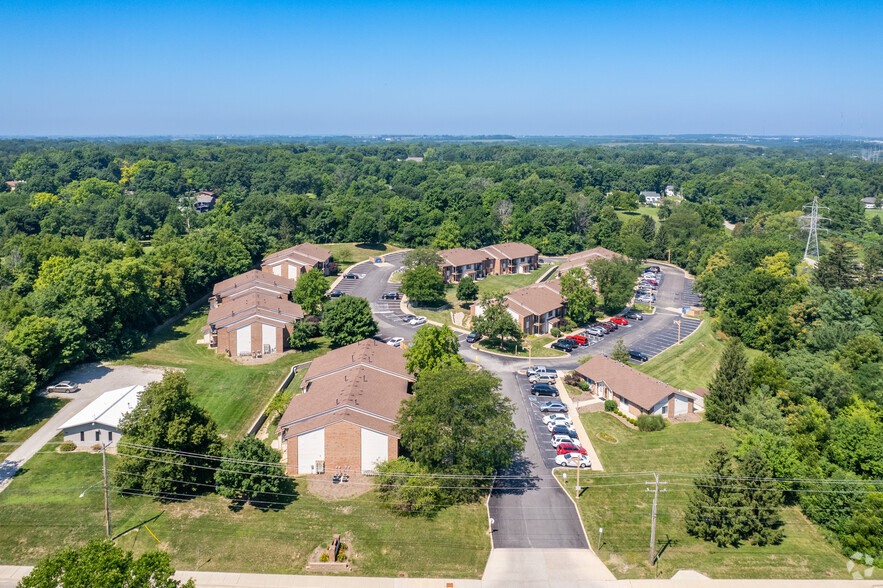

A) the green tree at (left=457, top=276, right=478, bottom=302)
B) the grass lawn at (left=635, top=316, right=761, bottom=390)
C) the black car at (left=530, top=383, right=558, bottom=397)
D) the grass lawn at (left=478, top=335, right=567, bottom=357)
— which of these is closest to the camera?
→ the black car at (left=530, top=383, right=558, bottom=397)

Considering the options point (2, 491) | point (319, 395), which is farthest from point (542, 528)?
point (2, 491)

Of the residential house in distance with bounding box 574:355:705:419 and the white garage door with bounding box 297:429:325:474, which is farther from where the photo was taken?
the residential house in distance with bounding box 574:355:705:419

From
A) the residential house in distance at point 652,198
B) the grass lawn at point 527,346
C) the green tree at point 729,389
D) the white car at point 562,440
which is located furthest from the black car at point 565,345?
the residential house in distance at point 652,198

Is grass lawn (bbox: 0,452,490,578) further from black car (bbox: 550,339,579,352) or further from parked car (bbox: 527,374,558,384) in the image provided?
black car (bbox: 550,339,579,352)

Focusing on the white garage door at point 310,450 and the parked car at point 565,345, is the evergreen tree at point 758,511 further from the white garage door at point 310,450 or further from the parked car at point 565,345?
the parked car at point 565,345

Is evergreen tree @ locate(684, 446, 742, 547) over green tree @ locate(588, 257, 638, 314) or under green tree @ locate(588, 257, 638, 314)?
under

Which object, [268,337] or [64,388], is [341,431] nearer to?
[268,337]

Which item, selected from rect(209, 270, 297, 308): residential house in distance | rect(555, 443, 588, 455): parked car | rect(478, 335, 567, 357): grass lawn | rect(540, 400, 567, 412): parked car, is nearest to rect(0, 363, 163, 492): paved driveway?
rect(209, 270, 297, 308): residential house in distance
